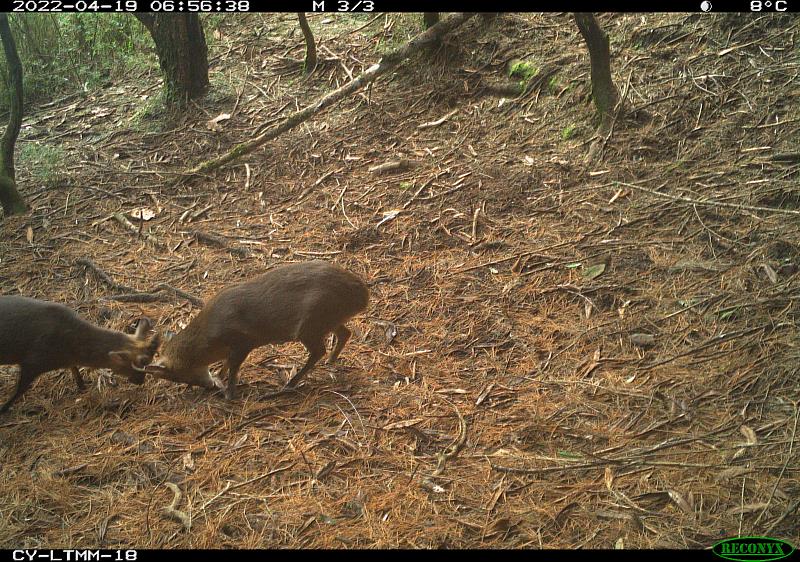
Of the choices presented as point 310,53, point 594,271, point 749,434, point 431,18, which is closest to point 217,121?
point 310,53

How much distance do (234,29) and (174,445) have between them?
24.9 feet

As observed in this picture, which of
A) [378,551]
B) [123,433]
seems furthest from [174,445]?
[378,551]

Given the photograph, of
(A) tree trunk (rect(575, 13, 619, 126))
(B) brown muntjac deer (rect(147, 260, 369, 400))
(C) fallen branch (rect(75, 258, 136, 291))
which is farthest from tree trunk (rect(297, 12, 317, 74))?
(B) brown muntjac deer (rect(147, 260, 369, 400))

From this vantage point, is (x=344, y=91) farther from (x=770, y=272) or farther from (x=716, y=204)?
(x=770, y=272)

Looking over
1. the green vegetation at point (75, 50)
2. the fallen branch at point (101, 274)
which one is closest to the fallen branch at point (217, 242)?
the fallen branch at point (101, 274)

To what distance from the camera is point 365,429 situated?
419 cm

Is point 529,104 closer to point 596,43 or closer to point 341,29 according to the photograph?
point 596,43

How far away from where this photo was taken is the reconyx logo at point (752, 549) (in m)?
3.04

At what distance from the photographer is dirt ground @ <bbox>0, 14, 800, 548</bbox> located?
3.57 m

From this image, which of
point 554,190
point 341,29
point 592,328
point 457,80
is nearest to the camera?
point 592,328

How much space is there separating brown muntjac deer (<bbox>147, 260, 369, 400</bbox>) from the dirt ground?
249 mm

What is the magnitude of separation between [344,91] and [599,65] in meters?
2.60

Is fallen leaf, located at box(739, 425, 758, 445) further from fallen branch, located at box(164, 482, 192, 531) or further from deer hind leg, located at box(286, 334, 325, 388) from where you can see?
fallen branch, located at box(164, 482, 192, 531)

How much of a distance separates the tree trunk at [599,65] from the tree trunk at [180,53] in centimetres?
472
